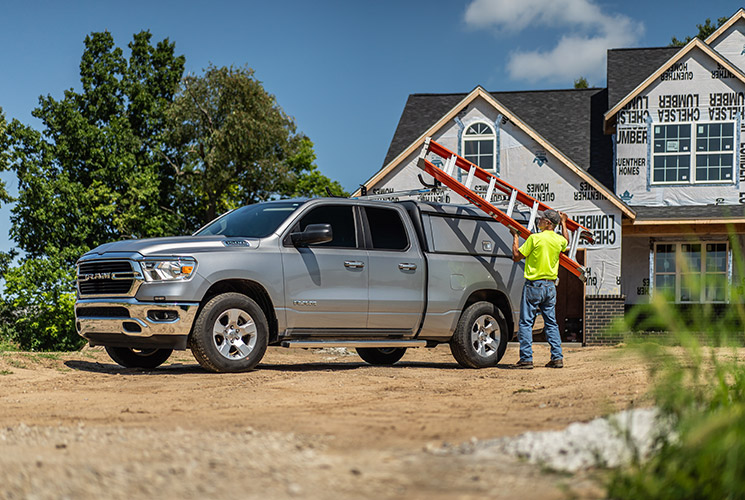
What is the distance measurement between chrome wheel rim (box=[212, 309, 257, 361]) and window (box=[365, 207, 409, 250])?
2068mm

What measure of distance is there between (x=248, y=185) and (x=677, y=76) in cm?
2200

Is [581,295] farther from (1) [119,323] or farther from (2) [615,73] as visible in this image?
(1) [119,323]

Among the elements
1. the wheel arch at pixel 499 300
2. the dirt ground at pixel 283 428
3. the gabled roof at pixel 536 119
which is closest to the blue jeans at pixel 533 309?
the wheel arch at pixel 499 300

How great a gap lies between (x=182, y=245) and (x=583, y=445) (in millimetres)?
6280

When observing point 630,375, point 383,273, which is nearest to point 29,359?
point 383,273

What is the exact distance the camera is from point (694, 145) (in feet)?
75.8

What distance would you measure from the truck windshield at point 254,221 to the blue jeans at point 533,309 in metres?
3.52

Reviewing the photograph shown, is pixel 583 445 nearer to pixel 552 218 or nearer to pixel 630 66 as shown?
pixel 552 218

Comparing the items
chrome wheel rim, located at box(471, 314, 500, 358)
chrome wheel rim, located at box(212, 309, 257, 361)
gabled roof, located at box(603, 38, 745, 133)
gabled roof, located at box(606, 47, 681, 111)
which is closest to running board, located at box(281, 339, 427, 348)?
chrome wheel rim, located at box(212, 309, 257, 361)

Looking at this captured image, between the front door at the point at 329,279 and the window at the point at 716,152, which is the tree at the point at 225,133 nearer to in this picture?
the window at the point at 716,152

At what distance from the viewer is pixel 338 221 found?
10.8m

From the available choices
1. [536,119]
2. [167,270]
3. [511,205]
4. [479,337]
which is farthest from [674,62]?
[167,270]

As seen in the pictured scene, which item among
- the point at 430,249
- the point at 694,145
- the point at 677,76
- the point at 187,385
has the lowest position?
the point at 187,385

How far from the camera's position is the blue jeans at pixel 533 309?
12.0 meters
